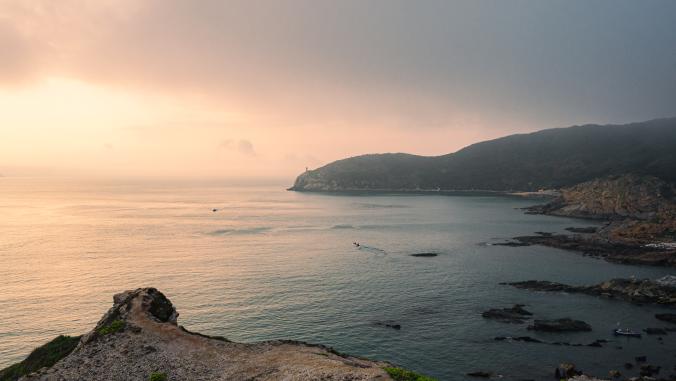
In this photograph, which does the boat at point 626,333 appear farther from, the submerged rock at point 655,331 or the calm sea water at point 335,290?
the submerged rock at point 655,331

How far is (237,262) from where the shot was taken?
97625mm

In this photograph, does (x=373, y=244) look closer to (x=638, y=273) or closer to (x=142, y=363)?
(x=638, y=273)

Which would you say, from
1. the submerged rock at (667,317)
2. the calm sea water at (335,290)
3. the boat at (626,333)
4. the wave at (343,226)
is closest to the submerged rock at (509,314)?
the calm sea water at (335,290)

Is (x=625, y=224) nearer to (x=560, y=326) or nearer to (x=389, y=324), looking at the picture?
(x=560, y=326)

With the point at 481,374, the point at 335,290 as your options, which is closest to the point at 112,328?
the point at 481,374

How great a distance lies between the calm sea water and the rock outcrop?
344 centimetres

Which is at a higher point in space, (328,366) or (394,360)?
(328,366)

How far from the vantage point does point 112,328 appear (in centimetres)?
3775

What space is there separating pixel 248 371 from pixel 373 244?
93.7m

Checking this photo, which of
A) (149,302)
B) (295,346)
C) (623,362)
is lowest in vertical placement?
(623,362)

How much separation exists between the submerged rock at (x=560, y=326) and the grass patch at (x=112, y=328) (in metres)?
47.8

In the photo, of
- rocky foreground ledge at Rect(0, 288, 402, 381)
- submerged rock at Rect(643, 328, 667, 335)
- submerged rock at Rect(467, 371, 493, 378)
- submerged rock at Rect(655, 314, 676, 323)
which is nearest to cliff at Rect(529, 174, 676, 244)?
submerged rock at Rect(655, 314, 676, 323)

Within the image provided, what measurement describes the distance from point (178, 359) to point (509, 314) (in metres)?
46.2

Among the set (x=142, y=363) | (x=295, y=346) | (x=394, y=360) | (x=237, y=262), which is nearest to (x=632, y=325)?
(x=394, y=360)
